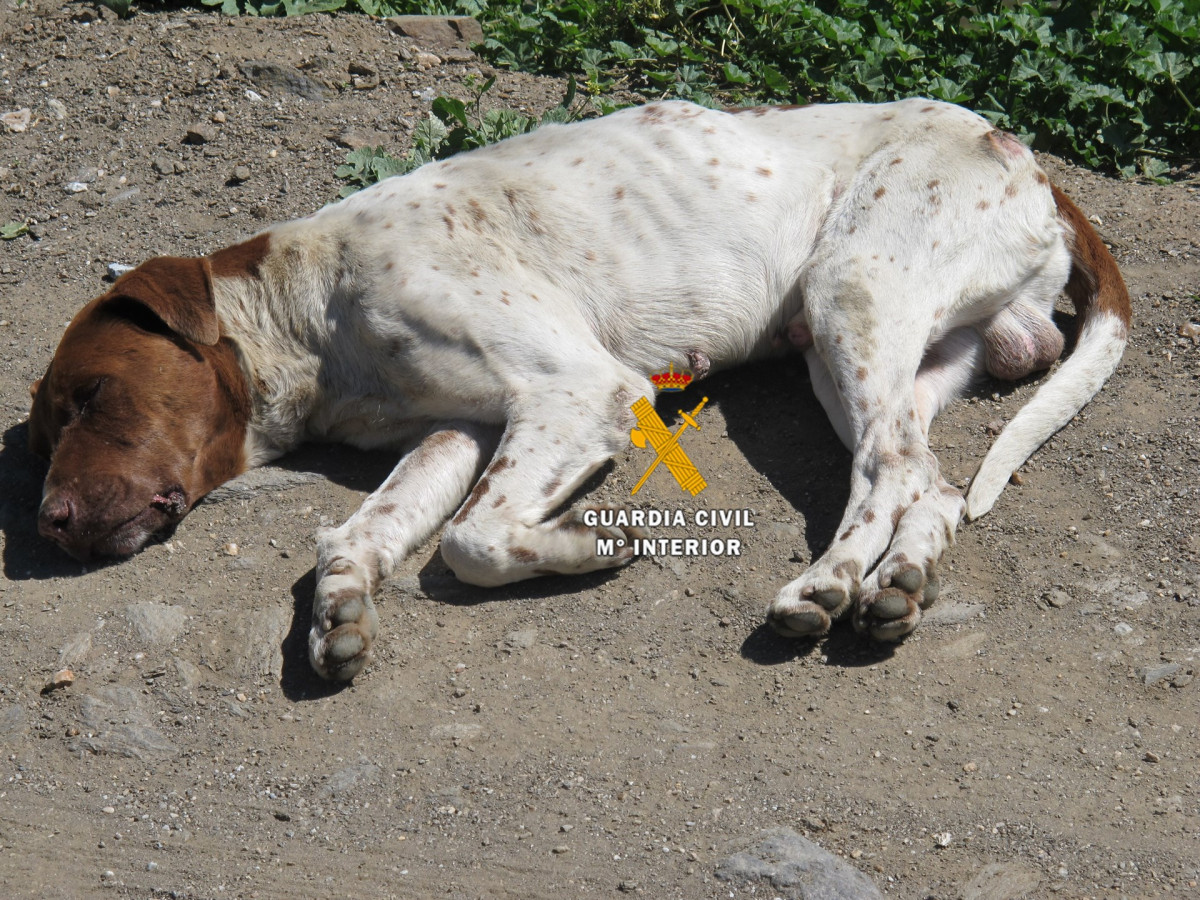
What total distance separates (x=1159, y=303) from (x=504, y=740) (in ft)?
11.9

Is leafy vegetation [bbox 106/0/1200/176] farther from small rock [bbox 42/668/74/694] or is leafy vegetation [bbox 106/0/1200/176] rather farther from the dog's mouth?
small rock [bbox 42/668/74/694]

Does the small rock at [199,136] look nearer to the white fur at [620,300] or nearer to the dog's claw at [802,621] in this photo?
the white fur at [620,300]

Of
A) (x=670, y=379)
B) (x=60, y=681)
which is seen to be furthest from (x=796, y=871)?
(x=60, y=681)

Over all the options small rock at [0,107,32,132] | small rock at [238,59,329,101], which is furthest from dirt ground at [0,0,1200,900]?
small rock at [238,59,329,101]

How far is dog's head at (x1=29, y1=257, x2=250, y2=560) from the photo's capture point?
437cm

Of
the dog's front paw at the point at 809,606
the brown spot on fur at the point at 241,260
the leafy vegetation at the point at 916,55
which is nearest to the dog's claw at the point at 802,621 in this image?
the dog's front paw at the point at 809,606

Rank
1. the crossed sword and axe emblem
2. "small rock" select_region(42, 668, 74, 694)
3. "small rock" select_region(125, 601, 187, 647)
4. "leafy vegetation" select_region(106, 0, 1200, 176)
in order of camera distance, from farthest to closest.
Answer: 1. "leafy vegetation" select_region(106, 0, 1200, 176)
2. the crossed sword and axe emblem
3. "small rock" select_region(125, 601, 187, 647)
4. "small rock" select_region(42, 668, 74, 694)

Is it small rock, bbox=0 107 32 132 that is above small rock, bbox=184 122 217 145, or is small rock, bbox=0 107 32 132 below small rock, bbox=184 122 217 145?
below

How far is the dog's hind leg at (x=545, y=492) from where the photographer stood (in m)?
4.19

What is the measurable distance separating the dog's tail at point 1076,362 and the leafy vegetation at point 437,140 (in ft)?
9.26

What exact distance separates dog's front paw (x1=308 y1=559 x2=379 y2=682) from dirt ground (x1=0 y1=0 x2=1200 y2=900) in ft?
0.34

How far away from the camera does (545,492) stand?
4379mm

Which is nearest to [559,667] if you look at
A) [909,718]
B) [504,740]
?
[504,740]

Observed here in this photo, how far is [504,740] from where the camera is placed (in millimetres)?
3648
